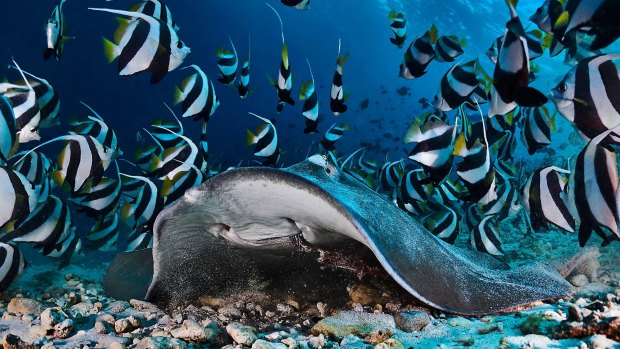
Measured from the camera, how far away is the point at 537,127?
4.23 meters

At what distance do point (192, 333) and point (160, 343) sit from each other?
19cm

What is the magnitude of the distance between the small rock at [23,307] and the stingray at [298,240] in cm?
96

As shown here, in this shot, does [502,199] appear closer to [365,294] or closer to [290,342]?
[365,294]

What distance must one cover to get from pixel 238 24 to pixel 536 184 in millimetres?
46203

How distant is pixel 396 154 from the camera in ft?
136

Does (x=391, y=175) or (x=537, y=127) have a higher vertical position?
(x=537, y=127)

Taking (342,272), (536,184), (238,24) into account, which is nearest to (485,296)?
(342,272)

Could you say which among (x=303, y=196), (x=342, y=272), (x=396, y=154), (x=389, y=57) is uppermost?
(x=389, y=57)

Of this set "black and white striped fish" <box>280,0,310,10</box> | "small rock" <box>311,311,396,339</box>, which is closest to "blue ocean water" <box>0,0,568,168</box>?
"black and white striped fish" <box>280,0,310,10</box>

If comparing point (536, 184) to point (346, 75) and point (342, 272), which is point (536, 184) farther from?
point (346, 75)

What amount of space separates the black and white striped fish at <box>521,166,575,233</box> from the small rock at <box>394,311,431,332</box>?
1.73 m

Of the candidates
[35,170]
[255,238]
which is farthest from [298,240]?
[35,170]

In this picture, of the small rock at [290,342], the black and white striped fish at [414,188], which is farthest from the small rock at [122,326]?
the black and white striped fish at [414,188]

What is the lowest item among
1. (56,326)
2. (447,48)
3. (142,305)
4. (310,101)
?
(142,305)
